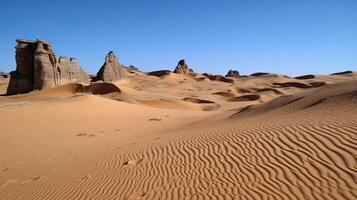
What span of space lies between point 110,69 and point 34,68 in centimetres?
1102

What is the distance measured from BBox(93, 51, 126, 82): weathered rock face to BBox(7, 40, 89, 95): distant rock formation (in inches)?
310

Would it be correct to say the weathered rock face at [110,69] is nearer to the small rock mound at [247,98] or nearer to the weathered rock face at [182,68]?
the small rock mound at [247,98]

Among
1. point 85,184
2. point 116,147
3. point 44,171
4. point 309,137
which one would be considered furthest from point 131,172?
point 309,137

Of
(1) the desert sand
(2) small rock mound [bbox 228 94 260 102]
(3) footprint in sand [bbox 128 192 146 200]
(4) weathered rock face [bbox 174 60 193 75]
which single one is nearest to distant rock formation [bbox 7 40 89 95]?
(1) the desert sand

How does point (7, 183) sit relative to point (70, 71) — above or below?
below

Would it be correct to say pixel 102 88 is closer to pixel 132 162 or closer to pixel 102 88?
pixel 102 88

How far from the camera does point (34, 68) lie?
93.5 feet

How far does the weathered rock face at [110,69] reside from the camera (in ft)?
123

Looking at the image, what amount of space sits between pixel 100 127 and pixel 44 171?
7.38m

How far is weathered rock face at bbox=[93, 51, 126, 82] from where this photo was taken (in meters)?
37.6

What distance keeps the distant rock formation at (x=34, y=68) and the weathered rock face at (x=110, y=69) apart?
310 inches

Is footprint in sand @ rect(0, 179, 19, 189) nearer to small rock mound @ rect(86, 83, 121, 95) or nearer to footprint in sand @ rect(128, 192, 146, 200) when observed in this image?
footprint in sand @ rect(128, 192, 146, 200)

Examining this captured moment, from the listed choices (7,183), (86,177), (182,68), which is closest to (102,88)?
(7,183)

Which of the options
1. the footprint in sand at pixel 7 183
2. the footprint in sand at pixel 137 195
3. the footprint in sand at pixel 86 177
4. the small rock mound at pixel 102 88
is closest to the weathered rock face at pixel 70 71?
the small rock mound at pixel 102 88
